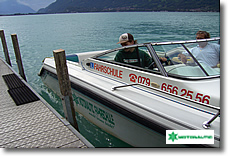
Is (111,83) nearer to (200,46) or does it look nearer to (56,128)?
(56,128)

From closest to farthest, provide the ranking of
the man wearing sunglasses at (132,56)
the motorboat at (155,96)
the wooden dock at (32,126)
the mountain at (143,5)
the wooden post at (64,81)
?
the motorboat at (155,96)
the wooden dock at (32,126)
the wooden post at (64,81)
the man wearing sunglasses at (132,56)
the mountain at (143,5)

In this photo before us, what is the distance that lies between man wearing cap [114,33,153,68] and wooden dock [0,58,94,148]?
1.31 meters

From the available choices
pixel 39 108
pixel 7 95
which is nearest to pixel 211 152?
pixel 39 108

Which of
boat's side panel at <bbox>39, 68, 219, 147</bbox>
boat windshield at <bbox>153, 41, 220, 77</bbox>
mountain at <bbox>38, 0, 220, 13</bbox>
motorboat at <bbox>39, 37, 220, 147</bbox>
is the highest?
mountain at <bbox>38, 0, 220, 13</bbox>

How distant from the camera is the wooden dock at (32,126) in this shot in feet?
8.02

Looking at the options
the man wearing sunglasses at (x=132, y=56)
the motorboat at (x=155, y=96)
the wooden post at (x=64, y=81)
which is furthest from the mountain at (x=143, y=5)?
the wooden post at (x=64, y=81)

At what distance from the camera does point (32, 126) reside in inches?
111

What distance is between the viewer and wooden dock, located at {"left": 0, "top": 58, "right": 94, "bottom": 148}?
2.45 metres

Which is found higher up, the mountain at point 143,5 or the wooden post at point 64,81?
the mountain at point 143,5

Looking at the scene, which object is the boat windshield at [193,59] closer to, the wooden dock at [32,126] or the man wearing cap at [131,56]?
the man wearing cap at [131,56]

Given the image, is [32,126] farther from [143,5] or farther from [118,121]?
[143,5]

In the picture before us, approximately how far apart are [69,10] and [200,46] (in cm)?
8234

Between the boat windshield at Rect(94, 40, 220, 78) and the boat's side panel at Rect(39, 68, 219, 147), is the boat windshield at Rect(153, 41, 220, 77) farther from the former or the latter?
the boat's side panel at Rect(39, 68, 219, 147)

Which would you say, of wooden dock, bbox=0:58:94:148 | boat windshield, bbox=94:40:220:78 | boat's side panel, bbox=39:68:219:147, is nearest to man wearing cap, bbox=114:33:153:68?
boat windshield, bbox=94:40:220:78
